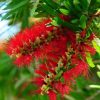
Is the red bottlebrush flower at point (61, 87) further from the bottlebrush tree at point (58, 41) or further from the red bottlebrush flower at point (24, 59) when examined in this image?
the red bottlebrush flower at point (24, 59)

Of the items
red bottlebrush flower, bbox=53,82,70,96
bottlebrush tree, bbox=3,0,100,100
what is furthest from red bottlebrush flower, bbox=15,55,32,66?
red bottlebrush flower, bbox=53,82,70,96

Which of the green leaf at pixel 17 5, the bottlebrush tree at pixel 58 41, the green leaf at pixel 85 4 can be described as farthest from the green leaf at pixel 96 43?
the green leaf at pixel 17 5

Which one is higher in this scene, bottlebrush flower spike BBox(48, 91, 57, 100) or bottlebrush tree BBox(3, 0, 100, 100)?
bottlebrush tree BBox(3, 0, 100, 100)

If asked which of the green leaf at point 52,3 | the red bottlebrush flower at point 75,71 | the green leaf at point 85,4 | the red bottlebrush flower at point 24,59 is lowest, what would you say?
the red bottlebrush flower at point 75,71

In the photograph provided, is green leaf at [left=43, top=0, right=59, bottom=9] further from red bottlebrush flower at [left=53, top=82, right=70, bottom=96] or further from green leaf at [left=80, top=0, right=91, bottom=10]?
red bottlebrush flower at [left=53, top=82, right=70, bottom=96]

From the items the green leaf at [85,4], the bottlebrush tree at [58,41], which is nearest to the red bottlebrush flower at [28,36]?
the bottlebrush tree at [58,41]

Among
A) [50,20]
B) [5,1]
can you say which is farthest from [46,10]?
[5,1]

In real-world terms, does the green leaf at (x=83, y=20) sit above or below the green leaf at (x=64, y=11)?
below

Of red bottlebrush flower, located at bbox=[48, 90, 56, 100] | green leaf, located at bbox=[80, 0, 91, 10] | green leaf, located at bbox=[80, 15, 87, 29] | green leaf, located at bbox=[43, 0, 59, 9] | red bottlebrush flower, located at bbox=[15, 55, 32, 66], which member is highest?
green leaf, located at bbox=[43, 0, 59, 9]

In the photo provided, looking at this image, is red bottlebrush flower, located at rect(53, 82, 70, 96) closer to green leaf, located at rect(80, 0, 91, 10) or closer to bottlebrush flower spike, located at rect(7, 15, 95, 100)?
bottlebrush flower spike, located at rect(7, 15, 95, 100)
